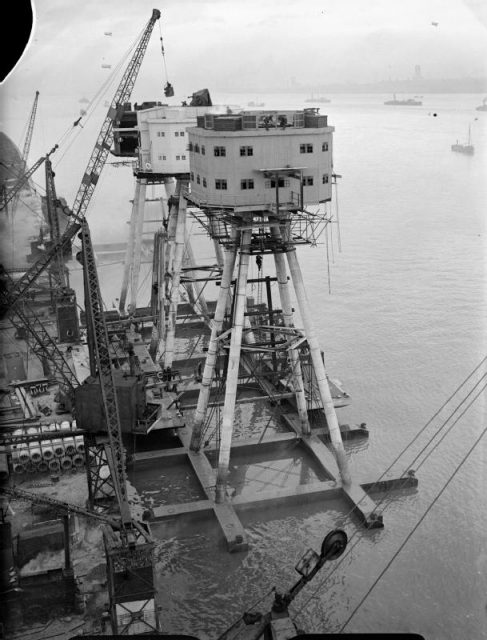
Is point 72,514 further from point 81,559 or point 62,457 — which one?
Result: point 62,457

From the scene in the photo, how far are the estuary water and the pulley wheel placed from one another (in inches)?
224

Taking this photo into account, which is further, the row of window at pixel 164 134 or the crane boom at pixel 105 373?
the row of window at pixel 164 134

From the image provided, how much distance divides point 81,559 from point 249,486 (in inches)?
326

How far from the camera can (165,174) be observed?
38.7 meters

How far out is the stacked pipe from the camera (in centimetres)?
2939

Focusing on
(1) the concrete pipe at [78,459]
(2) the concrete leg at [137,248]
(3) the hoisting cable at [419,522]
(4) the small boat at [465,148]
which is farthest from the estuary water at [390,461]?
(4) the small boat at [465,148]

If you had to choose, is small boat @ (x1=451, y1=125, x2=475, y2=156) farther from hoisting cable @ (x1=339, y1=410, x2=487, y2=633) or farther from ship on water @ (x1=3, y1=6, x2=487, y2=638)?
hoisting cable @ (x1=339, y1=410, x2=487, y2=633)

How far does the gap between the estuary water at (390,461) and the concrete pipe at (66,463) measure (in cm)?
556

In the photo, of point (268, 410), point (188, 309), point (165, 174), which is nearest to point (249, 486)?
point (268, 410)

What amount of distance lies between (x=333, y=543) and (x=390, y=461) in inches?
583

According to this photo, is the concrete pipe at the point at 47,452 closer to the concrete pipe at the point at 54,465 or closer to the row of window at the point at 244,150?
the concrete pipe at the point at 54,465

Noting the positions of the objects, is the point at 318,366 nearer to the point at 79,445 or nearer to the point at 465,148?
the point at 79,445

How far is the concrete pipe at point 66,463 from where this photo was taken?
2975 cm

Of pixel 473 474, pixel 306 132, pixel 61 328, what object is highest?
pixel 306 132
